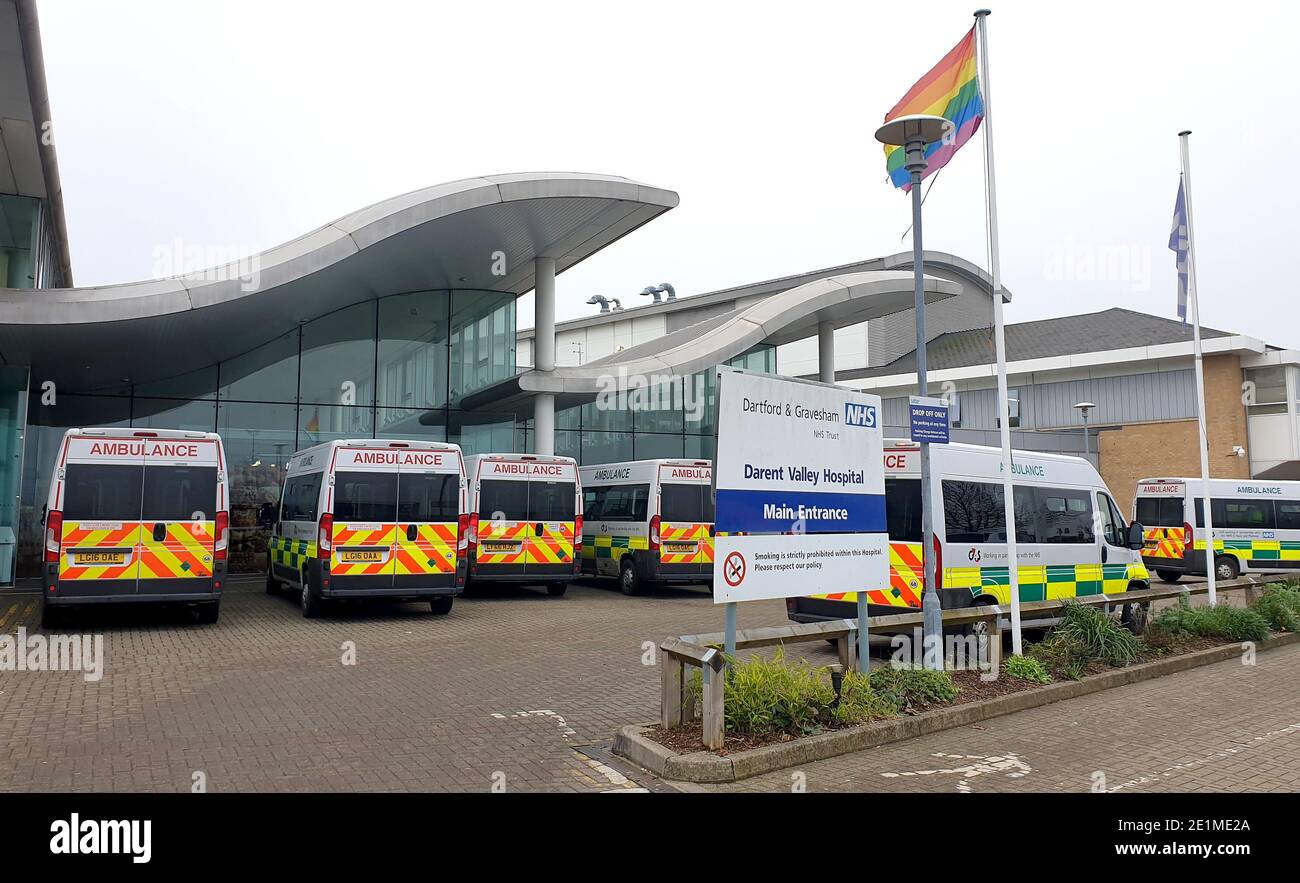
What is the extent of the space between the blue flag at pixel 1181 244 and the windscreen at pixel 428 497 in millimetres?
10749

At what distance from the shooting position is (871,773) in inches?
245

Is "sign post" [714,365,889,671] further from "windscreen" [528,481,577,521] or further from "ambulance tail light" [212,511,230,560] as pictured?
"windscreen" [528,481,577,521]

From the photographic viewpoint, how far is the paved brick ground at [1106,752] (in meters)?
5.97

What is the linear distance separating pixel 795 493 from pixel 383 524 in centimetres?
797

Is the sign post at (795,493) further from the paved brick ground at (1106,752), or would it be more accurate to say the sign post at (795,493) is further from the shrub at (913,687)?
the paved brick ground at (1106,752)

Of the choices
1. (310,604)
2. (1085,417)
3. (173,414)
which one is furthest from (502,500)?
(1085,417)

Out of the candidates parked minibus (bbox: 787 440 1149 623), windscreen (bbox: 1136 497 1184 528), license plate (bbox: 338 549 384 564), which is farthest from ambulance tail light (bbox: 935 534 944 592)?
windscreen (bbox: 1136 497 1184 528)

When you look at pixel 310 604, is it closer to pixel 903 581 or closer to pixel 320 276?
pixel 320 276

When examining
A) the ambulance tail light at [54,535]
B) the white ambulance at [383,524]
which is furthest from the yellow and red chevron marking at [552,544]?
the ambulance tail light at [54,535]

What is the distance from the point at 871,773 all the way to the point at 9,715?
21.4 feet

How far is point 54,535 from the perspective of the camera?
1162 centimetres

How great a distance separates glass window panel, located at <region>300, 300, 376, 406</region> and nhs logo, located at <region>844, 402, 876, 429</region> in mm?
17108
